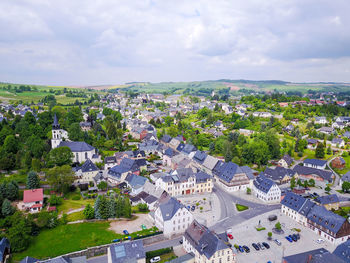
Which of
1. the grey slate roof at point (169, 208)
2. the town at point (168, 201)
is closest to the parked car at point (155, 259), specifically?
the town at point (168, 201)

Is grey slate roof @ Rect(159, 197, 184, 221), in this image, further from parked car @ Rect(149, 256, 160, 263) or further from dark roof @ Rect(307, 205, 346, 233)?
dark roof @ Rect(307, 205, 346, 233)

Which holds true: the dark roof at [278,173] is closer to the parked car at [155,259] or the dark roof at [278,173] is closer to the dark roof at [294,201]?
the dark roof at [294,201]

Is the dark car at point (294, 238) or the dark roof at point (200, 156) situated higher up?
the dark roof at point (200, 156)

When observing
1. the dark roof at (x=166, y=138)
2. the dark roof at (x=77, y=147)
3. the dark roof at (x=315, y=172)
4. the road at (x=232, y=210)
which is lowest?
the road at (x=232, y=210)

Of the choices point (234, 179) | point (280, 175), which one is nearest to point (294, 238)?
point (234, 179)

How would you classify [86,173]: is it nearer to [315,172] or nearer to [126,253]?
[126,253]

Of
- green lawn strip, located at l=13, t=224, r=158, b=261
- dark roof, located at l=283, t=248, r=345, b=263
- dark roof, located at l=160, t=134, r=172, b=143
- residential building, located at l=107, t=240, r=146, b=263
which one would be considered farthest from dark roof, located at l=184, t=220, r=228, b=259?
dark roof, located at l=160, t=134, r=172, b=143

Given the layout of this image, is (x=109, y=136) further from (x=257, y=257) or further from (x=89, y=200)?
(x=257, y=257)
